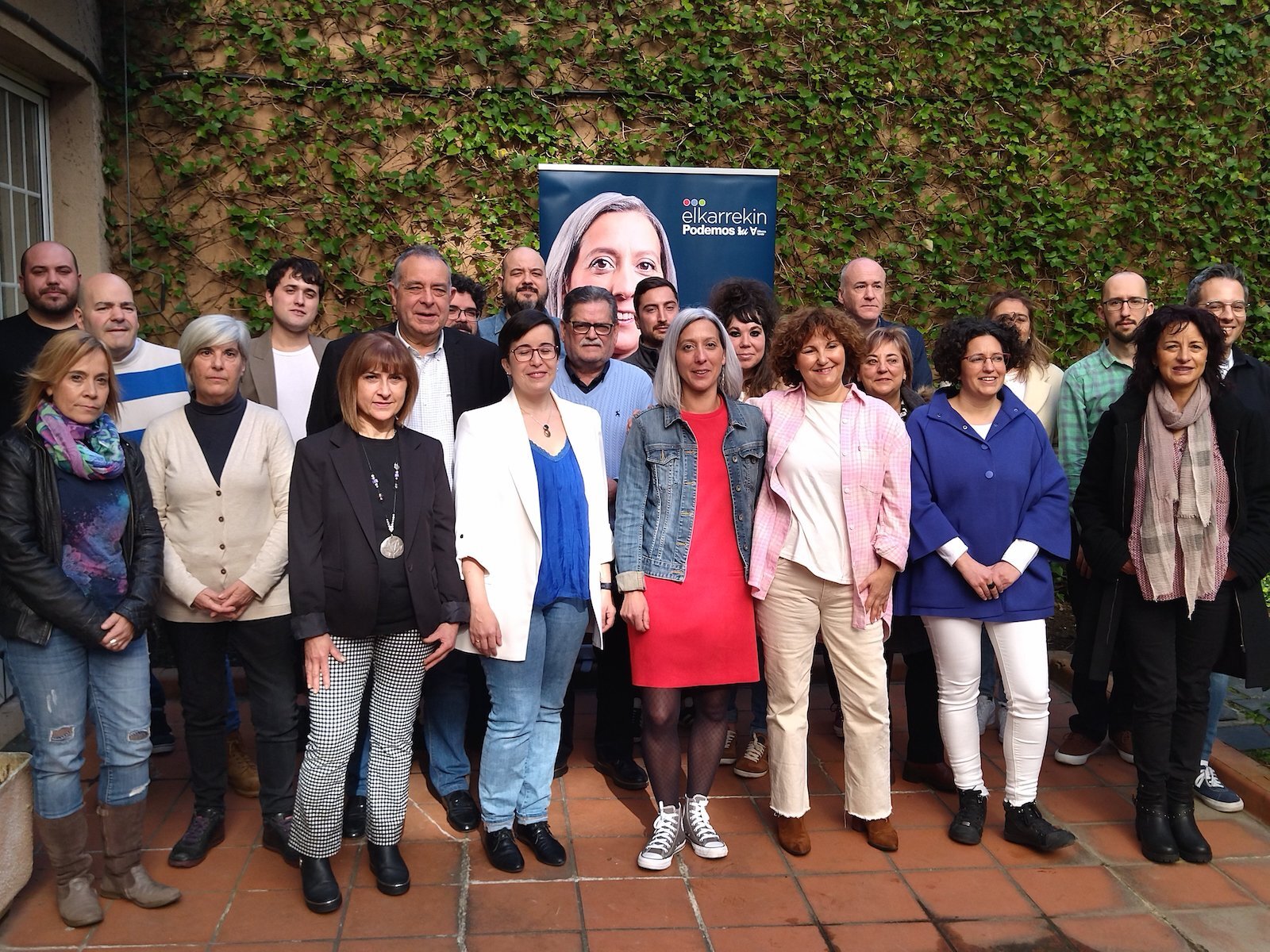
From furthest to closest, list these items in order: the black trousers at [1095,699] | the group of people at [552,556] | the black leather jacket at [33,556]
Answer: the black trousers at [1095,699] → the group of people at [552,556] → the black leather jacket at [33,556]

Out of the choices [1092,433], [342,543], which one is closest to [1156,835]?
[1092,433]

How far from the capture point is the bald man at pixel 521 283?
505cm

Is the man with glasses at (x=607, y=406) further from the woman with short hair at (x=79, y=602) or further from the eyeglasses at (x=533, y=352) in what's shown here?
the woman with short hair at (x=79, y=602)

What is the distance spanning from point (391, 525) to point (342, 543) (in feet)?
0.52

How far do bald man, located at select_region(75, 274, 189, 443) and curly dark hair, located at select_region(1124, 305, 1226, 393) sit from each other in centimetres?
354

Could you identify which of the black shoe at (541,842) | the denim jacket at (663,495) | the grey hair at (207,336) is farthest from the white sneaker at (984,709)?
the grey hair at (207,336)

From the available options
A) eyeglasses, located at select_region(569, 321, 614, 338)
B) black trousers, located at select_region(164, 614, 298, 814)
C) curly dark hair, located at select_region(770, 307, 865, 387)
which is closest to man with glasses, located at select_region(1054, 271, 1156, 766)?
curly dark hair, located at select_region(770, 307, 865, 387)

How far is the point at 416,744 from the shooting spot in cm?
455

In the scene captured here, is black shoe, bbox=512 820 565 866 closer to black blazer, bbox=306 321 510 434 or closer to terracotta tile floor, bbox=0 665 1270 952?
terracotta tile floor, bbox=0 665 1270 952

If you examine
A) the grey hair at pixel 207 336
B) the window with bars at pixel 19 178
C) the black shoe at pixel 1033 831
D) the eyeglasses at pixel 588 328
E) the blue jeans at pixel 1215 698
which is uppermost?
the window with bars at pixel 19 178

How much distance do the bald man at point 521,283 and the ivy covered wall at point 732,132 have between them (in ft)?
4.79

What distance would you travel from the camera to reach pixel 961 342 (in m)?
3.87

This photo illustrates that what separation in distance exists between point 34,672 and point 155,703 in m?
1.43

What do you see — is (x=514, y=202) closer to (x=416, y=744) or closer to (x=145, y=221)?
(x=145, y=221)
